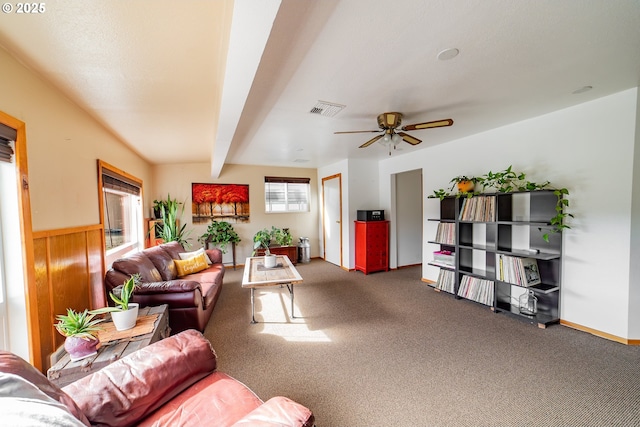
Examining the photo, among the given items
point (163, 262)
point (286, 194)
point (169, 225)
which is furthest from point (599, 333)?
point (169, 225)

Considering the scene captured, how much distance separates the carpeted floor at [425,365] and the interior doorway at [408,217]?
2008 millimetres

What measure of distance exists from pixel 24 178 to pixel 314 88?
2149mm

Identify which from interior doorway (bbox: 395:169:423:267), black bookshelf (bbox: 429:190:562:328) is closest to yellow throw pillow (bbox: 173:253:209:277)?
black bookshelf (bbox: 429:190:562:328)

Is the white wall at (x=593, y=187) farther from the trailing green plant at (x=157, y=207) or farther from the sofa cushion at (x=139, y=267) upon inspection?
the trailing green plant at (x=157, y=207)

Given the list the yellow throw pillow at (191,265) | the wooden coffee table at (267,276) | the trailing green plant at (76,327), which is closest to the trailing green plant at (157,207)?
the yellow throw pillow at (191,265)

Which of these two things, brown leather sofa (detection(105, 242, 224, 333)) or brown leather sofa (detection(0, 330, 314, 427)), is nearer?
brown leather sofa (detection(0, 330, 314, 427))

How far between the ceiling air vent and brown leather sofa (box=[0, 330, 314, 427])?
2187 mm

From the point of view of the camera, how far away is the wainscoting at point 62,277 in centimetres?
173

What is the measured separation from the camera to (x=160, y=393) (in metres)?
1.15

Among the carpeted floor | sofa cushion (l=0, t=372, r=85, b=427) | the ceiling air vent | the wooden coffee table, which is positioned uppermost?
the ceiling air vent

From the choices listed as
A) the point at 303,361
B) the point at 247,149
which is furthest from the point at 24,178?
the point at 247,149

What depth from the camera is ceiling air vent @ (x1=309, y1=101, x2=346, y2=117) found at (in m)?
2.37

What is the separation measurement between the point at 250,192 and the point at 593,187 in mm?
5528

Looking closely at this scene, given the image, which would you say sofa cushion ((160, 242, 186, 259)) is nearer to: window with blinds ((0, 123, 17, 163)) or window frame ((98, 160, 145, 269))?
window frame ((98, 160, 145, 269))
